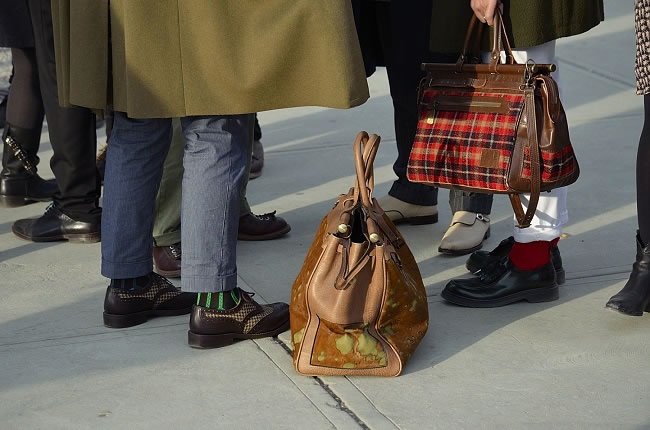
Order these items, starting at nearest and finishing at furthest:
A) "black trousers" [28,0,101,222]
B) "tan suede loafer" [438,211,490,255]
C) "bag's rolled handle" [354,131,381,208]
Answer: "bag's rolled handle" [354,131,381,208]
"tan suede loafer" [438,211,490,255]
"black trousers" [28,0,101,222]

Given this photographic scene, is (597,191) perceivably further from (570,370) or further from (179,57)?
(179,57)

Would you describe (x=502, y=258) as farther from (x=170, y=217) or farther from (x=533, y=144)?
(x=170, y=217)

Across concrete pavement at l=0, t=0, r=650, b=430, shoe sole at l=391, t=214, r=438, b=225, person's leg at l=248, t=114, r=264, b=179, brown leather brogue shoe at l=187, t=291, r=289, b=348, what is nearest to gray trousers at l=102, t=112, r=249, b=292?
brown leather brogue shoe at l=187, t=291, r=289, b=348

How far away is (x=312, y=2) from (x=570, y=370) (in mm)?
1256

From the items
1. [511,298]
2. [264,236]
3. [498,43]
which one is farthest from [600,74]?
[498,43]

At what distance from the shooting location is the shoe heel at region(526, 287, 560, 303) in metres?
3.53

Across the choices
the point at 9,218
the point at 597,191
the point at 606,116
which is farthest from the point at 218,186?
the point at 606,116

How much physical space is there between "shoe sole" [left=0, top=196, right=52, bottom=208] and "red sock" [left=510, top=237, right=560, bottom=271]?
217 centimetres

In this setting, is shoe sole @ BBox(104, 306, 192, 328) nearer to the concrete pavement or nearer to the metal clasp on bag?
the concrete pavement

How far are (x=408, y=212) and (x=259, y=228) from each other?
606 millimetres

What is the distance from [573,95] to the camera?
618 cm

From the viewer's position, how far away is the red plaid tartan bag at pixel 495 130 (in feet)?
10.3

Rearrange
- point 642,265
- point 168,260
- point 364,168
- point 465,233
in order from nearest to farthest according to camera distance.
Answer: point 364,168 → point 642,265 → point 168,260 → point 465,233

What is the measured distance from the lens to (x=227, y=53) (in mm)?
2883
